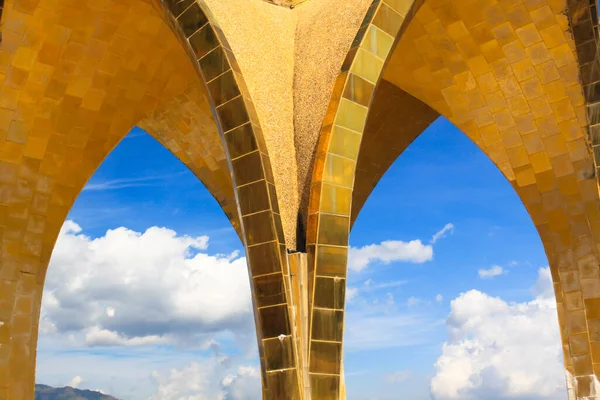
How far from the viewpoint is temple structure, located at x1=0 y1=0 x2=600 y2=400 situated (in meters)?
8.41

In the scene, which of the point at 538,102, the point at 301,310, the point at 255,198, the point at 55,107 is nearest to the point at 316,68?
the point at 255,198

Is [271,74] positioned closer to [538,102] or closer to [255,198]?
[255,198]

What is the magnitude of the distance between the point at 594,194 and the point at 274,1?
235 inches

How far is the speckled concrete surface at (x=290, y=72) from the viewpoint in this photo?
903cm

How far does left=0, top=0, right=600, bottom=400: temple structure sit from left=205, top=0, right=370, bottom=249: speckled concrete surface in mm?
31

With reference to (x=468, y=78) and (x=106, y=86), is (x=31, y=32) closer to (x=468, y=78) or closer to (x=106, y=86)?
(x=106, y=86)

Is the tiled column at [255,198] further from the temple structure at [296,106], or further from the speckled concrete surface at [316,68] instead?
the speckled concrete surface at [316,68]

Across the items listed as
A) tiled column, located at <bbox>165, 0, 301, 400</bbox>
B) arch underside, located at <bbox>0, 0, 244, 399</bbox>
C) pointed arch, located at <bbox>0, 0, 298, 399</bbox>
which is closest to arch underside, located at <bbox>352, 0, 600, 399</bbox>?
pointed arch, located at <bbox>0, 0, 298, 399</bbox>

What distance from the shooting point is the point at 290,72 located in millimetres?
10484

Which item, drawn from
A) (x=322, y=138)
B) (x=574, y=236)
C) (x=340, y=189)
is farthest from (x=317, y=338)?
(x=574, y=236)

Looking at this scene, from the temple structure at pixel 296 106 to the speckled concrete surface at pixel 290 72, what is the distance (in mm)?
31

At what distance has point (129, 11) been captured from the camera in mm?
11188

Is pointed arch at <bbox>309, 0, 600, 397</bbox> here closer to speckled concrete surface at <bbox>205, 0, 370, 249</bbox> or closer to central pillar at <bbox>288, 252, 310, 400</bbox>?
speckled concrete surface at <bbox>205, 0, 370, 249</bbox>

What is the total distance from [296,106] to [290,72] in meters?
0.86
